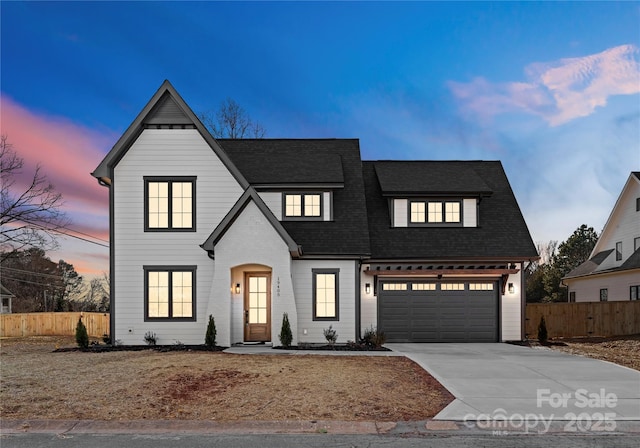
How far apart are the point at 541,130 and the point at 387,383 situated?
23.5 m

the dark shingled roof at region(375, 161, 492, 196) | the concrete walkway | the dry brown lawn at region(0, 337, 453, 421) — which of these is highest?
the dark shingled roof at region(375, 161, 492, 196)

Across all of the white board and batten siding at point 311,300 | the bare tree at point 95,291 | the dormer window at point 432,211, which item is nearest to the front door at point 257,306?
the white board and batten siding at point 311,300

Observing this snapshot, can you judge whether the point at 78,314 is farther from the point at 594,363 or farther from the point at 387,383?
the point at 594,363

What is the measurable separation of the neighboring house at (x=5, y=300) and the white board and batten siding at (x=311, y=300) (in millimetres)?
40048

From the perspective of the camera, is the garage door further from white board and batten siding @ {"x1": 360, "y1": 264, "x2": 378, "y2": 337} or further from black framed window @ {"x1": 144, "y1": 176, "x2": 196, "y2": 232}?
black framed window @ {"x1": 144, "y1": 176, "x2": 196, "y2": 232}

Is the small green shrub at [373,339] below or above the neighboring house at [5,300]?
above

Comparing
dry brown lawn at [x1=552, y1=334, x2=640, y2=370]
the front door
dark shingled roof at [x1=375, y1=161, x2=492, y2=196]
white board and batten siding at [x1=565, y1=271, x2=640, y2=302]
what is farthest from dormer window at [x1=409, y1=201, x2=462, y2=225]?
white board and batten siding at [x1=565, y1=271, x2=640, y2=302]

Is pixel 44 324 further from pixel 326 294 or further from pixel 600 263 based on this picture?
pixel 600 263

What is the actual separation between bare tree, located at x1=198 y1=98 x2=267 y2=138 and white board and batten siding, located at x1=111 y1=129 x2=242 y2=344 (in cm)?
1643

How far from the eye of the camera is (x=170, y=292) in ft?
56.0

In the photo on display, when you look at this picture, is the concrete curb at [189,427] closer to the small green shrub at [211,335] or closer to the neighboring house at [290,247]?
the small green shrub at [211,335]

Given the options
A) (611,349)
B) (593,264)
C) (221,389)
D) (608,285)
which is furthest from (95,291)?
(611,349)

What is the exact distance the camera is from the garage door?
18812 mm

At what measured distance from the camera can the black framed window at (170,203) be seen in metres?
17.3
